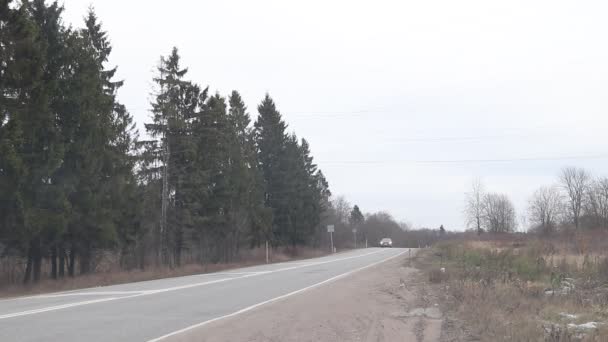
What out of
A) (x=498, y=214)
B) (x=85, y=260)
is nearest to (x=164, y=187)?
(x=85, y=260)

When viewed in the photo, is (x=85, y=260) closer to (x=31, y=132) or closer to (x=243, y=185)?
(x=31, y=132)

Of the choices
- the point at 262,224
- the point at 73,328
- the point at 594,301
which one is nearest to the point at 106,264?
the point at 262,224

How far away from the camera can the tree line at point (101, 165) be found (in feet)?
71.1

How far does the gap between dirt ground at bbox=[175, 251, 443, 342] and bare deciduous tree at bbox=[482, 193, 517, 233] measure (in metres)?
62.2

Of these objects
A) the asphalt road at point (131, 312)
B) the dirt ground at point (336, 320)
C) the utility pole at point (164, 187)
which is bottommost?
the dirt ground at point (336, 320)

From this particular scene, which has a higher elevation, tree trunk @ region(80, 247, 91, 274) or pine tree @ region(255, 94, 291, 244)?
pine tree @ region(255, 94, 291, 244)

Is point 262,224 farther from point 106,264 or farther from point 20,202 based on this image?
point 20,202

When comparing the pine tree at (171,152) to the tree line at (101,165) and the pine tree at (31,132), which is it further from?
the pine tree at (31,132)

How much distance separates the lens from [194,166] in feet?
119

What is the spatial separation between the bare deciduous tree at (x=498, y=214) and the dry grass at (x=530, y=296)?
2110 inches

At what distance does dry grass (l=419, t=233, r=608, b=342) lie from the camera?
9008 mm

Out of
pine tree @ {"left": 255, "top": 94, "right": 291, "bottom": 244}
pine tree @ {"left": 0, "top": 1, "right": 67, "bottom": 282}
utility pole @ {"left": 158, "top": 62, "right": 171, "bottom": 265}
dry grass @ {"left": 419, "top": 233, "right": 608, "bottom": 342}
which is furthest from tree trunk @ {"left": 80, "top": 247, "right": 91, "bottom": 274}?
pine tree @ {"left": 255, "top": 94, "right": 291, "bottom": 244}

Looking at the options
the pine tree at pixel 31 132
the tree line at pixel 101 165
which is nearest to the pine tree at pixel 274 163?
the tree line at pixel 101 165

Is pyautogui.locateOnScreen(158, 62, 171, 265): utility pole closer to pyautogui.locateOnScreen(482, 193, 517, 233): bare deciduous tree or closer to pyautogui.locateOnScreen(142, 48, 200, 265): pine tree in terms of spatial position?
pyautogui.locateOnScreen(142, 48, 200, 265): pine tree
